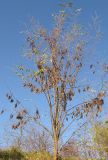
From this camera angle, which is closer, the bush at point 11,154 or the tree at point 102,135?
the bush at point 11,154

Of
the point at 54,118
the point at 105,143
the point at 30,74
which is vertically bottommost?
the point at 54,118

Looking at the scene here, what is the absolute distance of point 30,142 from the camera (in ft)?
131

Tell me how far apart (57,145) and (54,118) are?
1.03 metres

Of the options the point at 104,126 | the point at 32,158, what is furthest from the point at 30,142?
the point at 32,158

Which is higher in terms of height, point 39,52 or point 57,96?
point 39,52

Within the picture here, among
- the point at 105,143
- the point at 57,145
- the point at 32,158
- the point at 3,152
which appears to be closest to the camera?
the point at 57,145

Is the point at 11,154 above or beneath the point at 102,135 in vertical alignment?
beneath

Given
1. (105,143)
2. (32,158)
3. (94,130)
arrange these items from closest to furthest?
(32,158) < (94,130) < (105,143)

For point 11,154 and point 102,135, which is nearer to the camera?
point 11,154

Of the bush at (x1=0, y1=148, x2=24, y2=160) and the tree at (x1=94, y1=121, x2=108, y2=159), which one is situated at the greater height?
the tree at (x1=94, y1=121, x2=108, y2=159)

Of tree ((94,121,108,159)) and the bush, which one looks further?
tree ((94,121,108,159))

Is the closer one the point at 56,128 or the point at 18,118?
the point at 56,128

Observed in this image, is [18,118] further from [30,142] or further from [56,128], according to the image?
[30,142]

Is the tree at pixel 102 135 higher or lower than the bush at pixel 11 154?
higher
